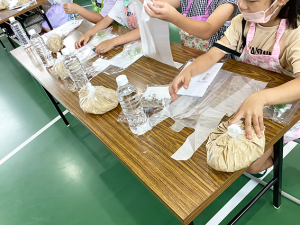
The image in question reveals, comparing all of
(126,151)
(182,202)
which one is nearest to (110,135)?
(126,151)

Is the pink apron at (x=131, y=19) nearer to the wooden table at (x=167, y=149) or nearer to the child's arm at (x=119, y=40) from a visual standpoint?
the child's arm at (x=119, y=40)

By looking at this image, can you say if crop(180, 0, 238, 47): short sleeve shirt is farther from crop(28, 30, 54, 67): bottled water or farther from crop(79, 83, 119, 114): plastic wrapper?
crop(28, 30, 54, 67): bottled water

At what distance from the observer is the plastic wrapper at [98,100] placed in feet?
3.28

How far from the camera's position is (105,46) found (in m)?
1.49

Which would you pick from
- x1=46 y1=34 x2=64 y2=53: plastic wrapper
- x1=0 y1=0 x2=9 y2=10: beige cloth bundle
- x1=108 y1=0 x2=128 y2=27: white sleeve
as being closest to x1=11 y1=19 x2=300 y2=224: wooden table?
x1=46 y1=34 x2=64 y2=53: plastic wrapper

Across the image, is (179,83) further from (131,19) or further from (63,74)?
(131,19)

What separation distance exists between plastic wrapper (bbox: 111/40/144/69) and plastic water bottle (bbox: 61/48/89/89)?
0.20m

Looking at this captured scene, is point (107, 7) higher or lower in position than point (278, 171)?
higher

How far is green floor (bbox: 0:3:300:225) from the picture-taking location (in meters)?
1.33

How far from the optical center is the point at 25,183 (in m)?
1.86

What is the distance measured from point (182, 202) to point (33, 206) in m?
1.50

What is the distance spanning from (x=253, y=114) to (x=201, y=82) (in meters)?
0.37

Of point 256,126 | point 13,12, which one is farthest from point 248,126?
point 13,12

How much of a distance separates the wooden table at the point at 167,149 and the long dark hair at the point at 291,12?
20 cm
